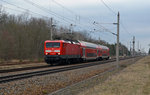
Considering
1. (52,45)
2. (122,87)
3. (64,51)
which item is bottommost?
(122,87)

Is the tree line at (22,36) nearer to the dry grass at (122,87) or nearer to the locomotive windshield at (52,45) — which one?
the locomotive windshield at (52,45)

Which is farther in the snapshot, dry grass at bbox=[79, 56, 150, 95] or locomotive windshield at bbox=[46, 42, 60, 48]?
locomotive windshield at bbox=[46, 42, 60, 48]

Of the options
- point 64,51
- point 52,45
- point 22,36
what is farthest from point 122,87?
point 22,36

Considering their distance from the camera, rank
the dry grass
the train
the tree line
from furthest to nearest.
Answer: the tree line, the train, the dry grass

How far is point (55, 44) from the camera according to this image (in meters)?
29.2

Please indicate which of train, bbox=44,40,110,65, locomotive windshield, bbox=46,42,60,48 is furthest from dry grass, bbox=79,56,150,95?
locomotive windshield, bbox=46,42,60,48

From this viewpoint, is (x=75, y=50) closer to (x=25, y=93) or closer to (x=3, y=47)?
(x=3, y=47)

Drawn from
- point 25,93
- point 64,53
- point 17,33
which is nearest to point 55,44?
point 64,53

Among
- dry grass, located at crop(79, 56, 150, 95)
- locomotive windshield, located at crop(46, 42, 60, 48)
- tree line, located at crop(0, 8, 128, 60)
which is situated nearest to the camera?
dry grass, located at crop(79, 56, 150, 95)

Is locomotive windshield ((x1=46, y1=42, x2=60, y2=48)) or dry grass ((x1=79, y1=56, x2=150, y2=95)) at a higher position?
locomotive windshield ((x1=46, y1=42, x2=60, y2=48))

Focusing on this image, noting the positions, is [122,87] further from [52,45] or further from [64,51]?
[52,45]

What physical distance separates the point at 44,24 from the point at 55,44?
26446mm

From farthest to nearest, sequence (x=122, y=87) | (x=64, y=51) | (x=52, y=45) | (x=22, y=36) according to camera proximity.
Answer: (x=22, y=36), (x=64, y=51), (x=52, y=45), (x=122, y=87)

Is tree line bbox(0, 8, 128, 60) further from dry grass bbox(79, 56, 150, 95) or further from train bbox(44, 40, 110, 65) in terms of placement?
dry grass bbox(79, 56, 150, 95)
